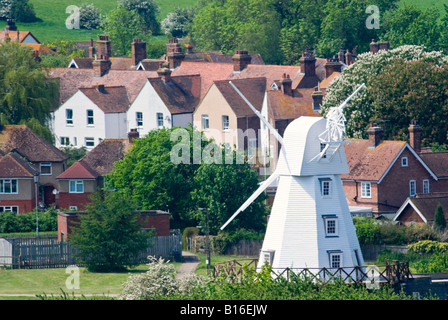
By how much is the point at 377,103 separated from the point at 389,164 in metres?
10.5

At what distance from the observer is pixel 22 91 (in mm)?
103438

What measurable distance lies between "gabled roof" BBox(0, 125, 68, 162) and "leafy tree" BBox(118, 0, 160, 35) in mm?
79028

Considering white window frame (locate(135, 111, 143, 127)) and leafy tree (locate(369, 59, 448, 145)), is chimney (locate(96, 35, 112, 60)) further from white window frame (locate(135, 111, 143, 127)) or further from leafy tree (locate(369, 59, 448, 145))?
leafy tree (locate(369, 59, 448, 145))

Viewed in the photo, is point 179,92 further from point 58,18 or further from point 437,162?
point 58,18

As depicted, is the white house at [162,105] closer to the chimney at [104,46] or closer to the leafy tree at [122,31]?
the chimney at [104,46]

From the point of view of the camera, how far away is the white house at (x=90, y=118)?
363ft

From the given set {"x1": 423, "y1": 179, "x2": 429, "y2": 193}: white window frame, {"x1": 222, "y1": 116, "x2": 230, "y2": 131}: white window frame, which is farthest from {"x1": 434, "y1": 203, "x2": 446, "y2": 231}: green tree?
{"x1": 222, "y1": 116, "x2": 230, "y2": 131}: white window frame

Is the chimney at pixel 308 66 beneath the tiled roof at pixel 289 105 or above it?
above

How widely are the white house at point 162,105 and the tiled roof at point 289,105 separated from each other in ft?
27.7

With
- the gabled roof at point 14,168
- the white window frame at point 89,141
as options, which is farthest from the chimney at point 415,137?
the white window frame at point 89,141

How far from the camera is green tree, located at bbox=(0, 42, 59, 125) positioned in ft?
341

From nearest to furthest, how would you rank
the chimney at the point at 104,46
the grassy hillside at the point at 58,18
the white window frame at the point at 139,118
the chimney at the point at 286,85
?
the chimney at the point at 286,85 < the white window frame at the point at 139,118 < the chimney at the point at 104,46 < the grassy hillside at the point at 58,18

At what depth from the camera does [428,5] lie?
173m

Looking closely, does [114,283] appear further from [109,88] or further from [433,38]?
[433,38]
